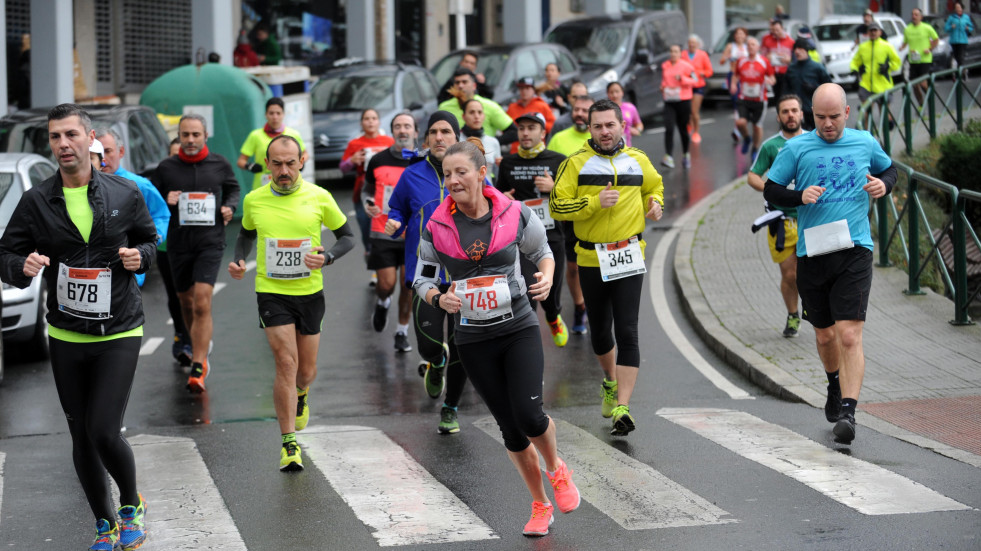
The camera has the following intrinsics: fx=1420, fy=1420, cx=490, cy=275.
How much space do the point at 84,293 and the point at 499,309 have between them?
6.18ft

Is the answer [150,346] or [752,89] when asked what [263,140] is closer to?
[150,346]

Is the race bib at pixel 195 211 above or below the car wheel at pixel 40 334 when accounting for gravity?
above

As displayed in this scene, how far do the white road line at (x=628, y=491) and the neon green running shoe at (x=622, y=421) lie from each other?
0.51ft

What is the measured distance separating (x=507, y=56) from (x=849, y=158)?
1625 centimetres

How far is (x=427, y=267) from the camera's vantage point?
6871 millimetres

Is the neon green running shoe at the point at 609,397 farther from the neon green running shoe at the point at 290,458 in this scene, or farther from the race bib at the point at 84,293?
the race bib at the point at 84,293

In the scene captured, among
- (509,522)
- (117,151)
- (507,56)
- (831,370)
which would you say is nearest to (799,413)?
(831,370)

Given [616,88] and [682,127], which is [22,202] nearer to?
[616,88]

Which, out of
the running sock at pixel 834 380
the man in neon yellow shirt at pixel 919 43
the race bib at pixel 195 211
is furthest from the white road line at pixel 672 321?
the man in neon yellow shirt at pixel 919 43

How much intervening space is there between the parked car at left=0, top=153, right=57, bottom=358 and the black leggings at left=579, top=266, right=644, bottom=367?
4275 mm

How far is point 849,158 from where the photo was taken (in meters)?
8.27

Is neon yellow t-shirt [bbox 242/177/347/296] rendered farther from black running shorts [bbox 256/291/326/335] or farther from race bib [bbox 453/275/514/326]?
race bib [bbox 453/275/514/326]

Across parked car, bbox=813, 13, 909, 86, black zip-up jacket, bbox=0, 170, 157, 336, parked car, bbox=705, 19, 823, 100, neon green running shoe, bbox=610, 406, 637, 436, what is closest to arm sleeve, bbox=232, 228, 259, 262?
black zip-up jacket, bbox=0, 170, 157, 336

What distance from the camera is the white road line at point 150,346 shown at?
1199cm
